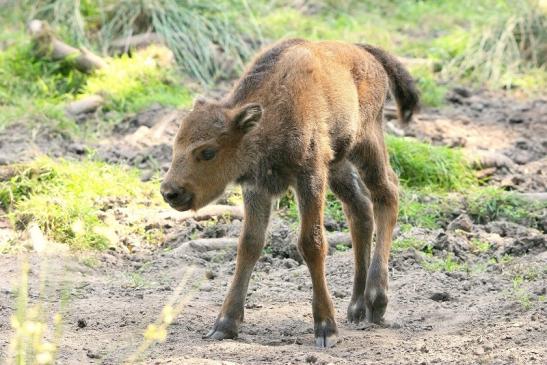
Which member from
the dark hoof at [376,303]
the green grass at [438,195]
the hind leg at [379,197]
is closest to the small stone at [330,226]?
the green grass at [438,195]

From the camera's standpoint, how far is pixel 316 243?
7.04m

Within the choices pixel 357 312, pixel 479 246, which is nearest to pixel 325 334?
pixel 357 312

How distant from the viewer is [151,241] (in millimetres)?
9516

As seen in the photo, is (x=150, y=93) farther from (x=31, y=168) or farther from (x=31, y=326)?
(x=31, y=326)

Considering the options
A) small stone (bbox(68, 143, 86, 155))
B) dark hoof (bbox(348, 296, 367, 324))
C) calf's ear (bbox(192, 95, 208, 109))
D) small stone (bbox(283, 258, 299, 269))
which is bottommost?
small stone (bbox(68, 143, 86, 155))

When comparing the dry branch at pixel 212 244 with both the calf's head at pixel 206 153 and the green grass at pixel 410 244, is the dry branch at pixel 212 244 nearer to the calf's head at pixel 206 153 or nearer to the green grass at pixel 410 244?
the green grass at pixel 410 244

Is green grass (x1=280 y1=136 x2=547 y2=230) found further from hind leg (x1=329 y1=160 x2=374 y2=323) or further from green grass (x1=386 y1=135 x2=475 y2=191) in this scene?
hind leg (x1=329 y1=160 x2=374 y2=323)

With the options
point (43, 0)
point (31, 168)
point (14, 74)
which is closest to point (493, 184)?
point (31, 168)

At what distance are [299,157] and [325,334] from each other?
1.13 metres

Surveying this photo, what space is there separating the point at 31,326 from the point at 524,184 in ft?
24.4

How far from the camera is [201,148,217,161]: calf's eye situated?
269 inches

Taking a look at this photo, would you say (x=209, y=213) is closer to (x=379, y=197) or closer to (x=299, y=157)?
(x=379, y=197)

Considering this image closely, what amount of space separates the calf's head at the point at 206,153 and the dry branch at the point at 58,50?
632cm

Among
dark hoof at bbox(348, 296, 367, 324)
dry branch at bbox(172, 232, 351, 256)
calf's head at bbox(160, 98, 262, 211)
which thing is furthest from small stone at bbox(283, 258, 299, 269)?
calf's head at bbox(160, 98, 262, 211)
